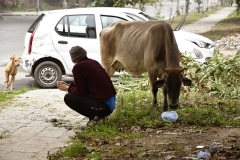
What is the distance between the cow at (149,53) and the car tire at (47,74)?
104 inches

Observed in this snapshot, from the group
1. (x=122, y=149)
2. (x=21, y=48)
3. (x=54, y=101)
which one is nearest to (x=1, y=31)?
(x=21, y=48)

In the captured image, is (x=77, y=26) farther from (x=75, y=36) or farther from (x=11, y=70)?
(x=11, y=70)

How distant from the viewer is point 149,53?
31.4ft

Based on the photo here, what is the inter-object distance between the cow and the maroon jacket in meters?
1.14

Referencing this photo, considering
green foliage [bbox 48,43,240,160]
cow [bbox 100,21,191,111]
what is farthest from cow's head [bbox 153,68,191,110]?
green foliage [bbox 48,43,240,160]

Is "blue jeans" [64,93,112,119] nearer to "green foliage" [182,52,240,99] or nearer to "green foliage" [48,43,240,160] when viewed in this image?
"green foliage" [48,43,240,160]

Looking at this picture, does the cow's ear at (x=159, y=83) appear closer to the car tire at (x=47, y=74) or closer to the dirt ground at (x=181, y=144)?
the dirt ground at (x=181, y=144)

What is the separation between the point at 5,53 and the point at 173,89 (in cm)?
1194

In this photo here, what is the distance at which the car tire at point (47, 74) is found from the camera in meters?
13.3

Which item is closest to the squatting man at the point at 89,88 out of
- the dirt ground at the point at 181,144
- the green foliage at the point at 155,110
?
the green foliage at the point at 155,110

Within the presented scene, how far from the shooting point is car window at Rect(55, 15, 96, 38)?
13.3 metres

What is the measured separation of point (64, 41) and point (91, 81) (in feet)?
17.8

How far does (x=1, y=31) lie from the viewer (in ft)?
88.6

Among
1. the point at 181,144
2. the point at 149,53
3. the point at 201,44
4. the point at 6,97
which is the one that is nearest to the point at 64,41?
the point at 6,97
